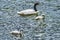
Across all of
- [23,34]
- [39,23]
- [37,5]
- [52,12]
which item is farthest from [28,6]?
[23,34]

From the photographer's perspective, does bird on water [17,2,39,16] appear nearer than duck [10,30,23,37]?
No

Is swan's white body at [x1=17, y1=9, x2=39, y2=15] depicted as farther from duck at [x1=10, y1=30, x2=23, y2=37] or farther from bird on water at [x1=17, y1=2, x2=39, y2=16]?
duck at [x1=10, y1=30, x2=23, y2=37]

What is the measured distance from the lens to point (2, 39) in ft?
9.83

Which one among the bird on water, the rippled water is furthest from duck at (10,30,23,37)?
the bird on water

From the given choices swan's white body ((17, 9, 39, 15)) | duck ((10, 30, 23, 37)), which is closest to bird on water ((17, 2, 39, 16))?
swan's white body ((17, 9, 39, 15))

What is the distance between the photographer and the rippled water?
3.11m

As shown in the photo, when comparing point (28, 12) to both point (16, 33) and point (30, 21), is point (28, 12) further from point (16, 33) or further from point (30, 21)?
point (16, 33)

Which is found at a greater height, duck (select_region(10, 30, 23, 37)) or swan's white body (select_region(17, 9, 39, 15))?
swan's white body (select_region(17, 9, 39, 15))

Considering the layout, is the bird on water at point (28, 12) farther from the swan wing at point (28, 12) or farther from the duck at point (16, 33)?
the duck at point (16, 33)

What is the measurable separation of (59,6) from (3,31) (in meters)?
0.99

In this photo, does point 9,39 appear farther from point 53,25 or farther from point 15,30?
point 53,25

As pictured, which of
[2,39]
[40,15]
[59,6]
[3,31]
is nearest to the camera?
[2,39]

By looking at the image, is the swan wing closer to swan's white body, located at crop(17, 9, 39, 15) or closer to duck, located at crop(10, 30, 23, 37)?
swan's white body, located at crop(17, 9, 39, 15)

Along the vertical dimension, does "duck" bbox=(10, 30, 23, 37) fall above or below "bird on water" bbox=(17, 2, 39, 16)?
below
